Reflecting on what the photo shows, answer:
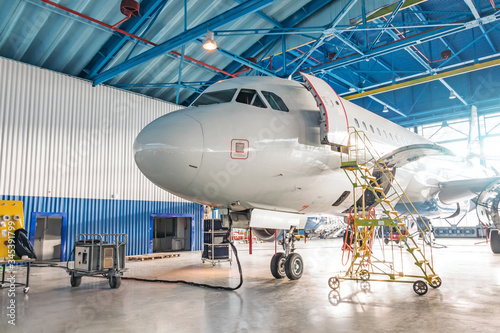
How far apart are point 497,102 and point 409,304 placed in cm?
2689

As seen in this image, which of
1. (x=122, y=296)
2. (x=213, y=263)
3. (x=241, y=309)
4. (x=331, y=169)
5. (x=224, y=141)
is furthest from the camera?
(x=213, y=263)

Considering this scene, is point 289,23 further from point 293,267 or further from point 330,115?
point 293,267

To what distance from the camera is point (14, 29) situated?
47.8ft

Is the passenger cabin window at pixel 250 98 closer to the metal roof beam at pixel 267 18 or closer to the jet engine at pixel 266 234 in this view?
the jet engine at pixel 266 234

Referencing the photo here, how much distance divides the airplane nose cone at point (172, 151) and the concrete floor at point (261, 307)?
85.4 inches

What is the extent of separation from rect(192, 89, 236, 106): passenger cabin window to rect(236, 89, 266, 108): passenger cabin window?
0.18 m

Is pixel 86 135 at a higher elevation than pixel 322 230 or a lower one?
higher

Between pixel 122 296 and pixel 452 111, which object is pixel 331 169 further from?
pixel 452 111

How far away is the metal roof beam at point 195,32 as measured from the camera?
11.5 m

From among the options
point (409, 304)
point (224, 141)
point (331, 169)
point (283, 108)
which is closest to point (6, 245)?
point (224, 141)

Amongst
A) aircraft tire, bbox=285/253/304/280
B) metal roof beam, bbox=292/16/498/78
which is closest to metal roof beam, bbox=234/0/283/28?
metal roof beam, bbox=292/16/498/78

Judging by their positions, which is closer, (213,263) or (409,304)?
(409,304)

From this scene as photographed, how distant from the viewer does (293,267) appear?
9156mm

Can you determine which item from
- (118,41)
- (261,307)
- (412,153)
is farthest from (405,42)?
(261,307)
